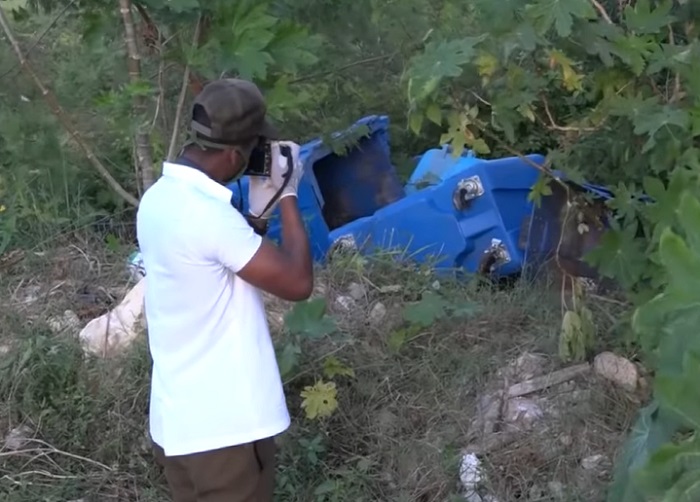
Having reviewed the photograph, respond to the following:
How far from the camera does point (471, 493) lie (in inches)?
152

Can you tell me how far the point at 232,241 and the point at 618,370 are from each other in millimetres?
1771

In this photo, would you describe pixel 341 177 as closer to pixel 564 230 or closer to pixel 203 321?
pixel 564 230

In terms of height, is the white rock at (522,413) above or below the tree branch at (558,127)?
below

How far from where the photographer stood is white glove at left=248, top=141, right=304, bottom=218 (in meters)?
3.13

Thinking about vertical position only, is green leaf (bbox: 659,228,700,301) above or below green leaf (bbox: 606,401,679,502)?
above

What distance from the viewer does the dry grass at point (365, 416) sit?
3951 millimetres

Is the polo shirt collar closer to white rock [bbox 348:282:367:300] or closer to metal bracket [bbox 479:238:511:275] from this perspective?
white rock [bbox 348:282:367:300]

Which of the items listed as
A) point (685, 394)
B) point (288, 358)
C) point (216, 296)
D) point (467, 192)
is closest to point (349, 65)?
point (467, 192)

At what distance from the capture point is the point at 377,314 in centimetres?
471

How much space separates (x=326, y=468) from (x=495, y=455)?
1.97ft

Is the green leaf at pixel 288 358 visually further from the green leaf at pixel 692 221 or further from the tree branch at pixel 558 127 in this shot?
the green leaf at pixel 692 221

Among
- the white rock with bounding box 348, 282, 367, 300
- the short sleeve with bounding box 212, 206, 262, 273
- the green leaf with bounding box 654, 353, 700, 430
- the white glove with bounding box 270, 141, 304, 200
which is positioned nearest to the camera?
the green leaf with bounding box 654, 353, 700, 430

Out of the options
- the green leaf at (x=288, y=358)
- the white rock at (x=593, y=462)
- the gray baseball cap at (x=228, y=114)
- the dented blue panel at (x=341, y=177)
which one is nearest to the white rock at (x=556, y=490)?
the white rock at (x=593, y=462)

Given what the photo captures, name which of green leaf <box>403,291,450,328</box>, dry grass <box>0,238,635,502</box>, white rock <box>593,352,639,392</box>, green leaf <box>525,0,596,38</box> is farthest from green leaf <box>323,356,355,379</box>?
green leaf <box>525,0,596,38</box>
